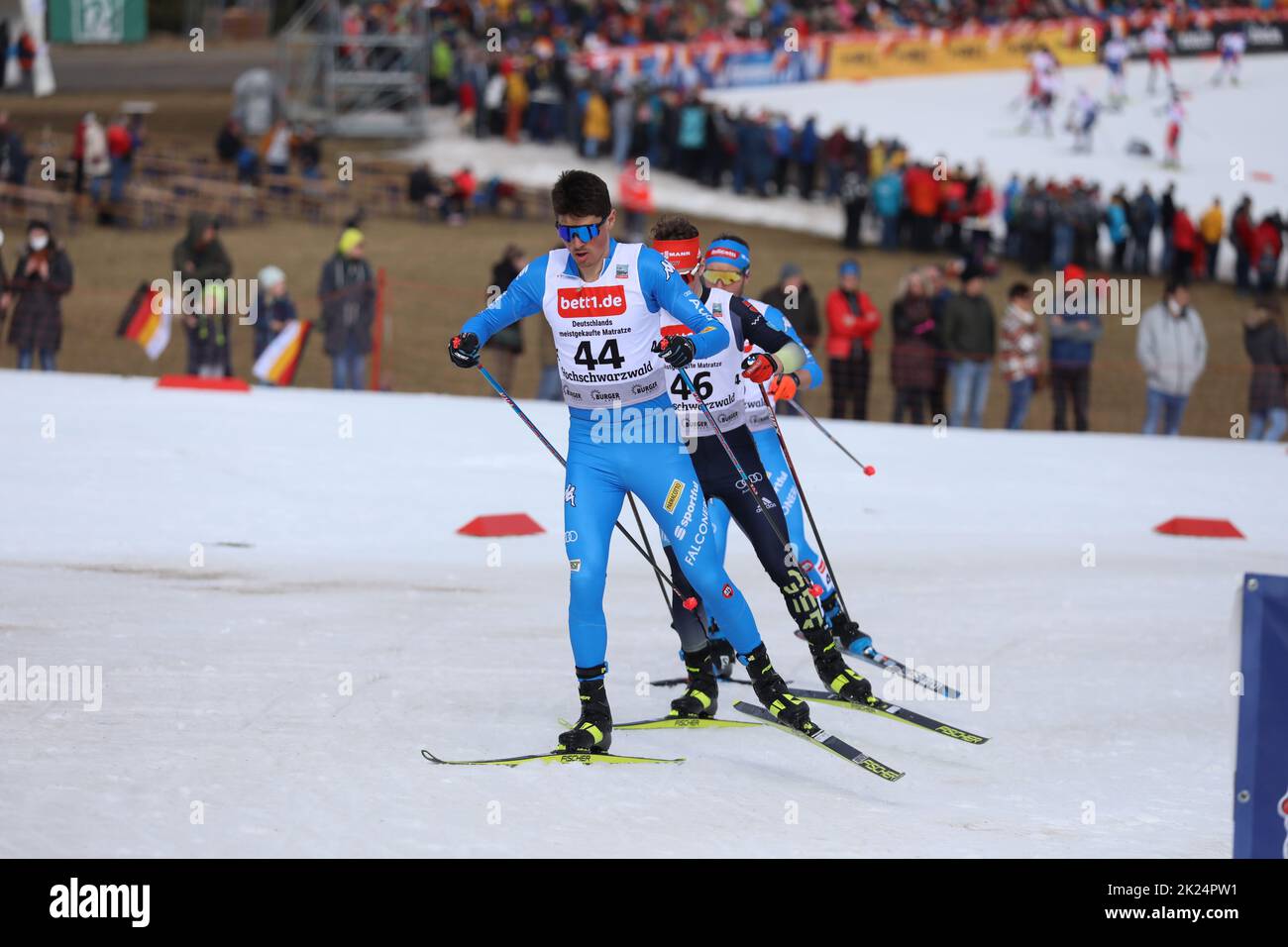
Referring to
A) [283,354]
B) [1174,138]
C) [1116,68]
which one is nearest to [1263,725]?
[283,354]

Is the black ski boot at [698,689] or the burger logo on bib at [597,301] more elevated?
the burger logo on bib at [597,301]

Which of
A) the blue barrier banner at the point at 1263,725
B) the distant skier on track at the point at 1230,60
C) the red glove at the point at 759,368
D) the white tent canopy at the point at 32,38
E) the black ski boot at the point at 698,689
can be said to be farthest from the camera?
the distant skier on track at the point at 1230,60

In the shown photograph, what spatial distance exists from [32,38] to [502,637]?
28136mm

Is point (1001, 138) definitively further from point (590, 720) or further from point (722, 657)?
point (590, 720)

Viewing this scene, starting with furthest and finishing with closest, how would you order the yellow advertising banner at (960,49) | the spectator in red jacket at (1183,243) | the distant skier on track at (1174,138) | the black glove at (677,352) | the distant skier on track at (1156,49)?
the yellow advertising banner at (960,49) < the distant skier on track at (1156,49) < the distant skier on track at (1174,138) < the spectator in red jacket at (1183,243) < the black glove at (677,352)

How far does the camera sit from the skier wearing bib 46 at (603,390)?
6684 millimetres

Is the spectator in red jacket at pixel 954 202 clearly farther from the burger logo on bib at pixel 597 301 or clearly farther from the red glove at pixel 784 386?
the burger logo on bib at pixel 597 301

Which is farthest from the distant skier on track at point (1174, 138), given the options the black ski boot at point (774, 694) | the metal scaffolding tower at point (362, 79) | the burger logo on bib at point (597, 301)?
the burger logo on bib at point (597, 301)

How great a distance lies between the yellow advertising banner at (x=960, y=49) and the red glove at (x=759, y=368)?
31600 mm

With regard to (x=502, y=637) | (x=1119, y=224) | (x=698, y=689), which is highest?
(x=1119, y=224)

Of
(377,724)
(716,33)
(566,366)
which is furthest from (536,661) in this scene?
(716,33)

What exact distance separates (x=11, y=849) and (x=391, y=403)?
9926mm

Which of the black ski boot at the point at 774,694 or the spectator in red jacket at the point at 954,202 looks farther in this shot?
the spectator in red jacket at the point at 954,202

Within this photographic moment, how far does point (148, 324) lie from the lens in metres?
16.8
